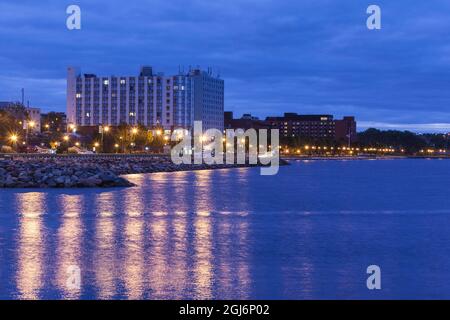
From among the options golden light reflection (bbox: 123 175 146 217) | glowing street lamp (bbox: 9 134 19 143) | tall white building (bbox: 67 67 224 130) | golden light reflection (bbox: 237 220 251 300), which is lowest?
golden light reflection (bbox: 123 175 146 217)

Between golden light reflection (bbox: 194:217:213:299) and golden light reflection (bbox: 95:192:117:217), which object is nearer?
golden light reflection (bbox: 194:217:213:299)

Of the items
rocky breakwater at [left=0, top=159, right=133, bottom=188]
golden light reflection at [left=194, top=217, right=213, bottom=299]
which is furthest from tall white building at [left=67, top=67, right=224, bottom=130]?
golden light reflection at [left=194, top=217, right=213, bottom=299]

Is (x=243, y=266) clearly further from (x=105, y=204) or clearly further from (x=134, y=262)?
(x=105, y=204)

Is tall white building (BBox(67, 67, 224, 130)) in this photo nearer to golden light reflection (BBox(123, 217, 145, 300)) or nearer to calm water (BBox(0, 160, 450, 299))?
calm water (BBox(0, 160, 450, 299))

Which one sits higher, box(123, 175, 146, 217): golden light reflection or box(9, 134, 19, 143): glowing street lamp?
box(9, 134, 19, 143): glowing street lamp

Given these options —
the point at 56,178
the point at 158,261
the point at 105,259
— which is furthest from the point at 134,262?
the point at 56,178

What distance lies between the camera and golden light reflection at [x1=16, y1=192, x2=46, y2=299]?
10164mm

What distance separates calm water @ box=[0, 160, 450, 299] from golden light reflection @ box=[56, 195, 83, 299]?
0.07ft

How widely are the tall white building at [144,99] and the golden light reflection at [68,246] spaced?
153 meters

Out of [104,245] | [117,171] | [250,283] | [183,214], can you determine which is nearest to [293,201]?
[183,214]

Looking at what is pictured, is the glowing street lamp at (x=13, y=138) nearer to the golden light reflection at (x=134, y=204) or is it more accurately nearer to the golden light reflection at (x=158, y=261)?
the golden light reflection at (x=134, y=204)

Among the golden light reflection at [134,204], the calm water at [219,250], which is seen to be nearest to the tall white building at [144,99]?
the golden light reflection at [134,204]

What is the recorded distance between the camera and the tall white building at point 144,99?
176375 mm

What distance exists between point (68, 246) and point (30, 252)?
3.50 ft
